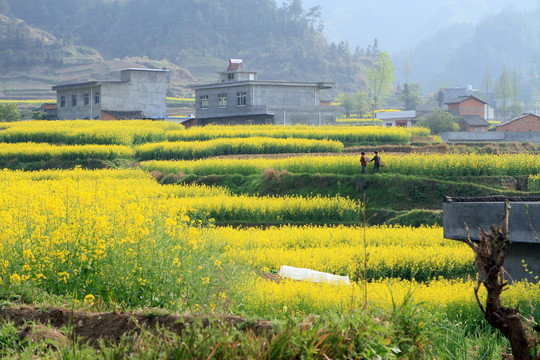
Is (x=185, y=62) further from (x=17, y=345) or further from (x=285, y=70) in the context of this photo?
(x=17, y=345)

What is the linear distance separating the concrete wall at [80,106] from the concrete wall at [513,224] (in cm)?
5705

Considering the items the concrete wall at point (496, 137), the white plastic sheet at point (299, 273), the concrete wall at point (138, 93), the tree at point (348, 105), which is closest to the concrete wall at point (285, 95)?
the concrete wall at point (496, 137)

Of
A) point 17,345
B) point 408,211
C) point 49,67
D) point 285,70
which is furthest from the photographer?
→ point 285,70

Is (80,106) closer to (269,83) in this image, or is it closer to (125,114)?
(125,114)

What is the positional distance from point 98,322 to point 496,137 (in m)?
50.1

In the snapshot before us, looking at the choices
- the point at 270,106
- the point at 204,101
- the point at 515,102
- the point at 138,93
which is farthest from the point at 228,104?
the point at 515,102

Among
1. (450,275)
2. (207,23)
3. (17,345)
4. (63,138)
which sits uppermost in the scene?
(207,23)

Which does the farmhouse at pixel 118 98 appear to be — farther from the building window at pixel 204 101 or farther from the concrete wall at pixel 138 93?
the building window at pixel 204 101

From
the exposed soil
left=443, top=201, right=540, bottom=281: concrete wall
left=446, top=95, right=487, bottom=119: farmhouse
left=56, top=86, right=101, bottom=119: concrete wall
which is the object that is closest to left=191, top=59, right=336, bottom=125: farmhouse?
left=56, top=86, right=101, bottom=119: concrete wall

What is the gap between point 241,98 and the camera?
2188 inches

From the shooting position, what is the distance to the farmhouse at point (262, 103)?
53812 mm

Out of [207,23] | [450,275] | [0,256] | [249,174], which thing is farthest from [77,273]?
[207,23]

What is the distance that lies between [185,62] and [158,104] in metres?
102

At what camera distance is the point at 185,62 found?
16850 centimetres
